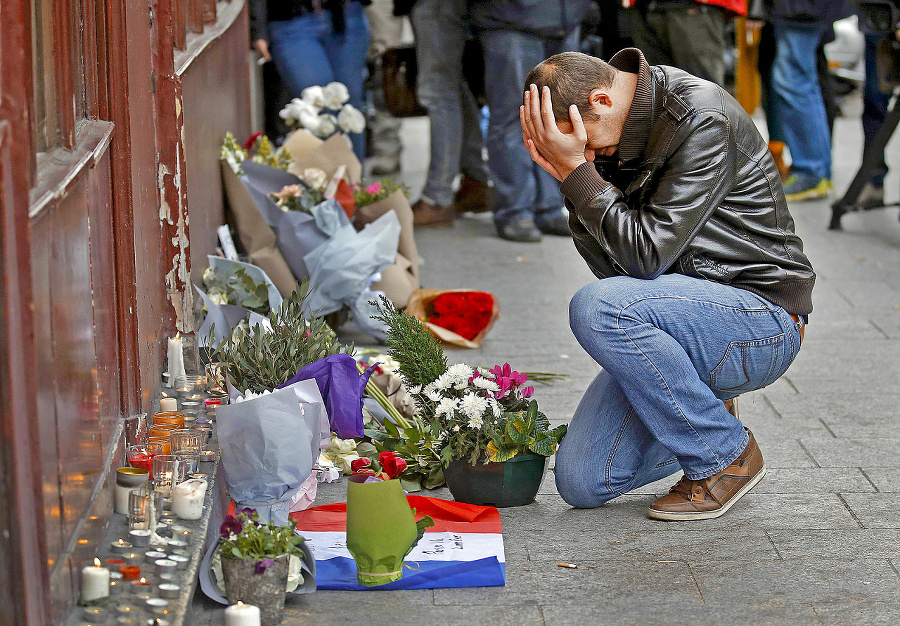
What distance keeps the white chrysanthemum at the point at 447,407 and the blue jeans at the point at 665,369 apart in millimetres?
342

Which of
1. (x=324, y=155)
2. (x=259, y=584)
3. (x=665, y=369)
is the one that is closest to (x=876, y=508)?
(x=665, y=369)

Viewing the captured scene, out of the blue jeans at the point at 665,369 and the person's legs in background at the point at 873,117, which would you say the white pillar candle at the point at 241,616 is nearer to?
the blue jeans at the point at 665,369

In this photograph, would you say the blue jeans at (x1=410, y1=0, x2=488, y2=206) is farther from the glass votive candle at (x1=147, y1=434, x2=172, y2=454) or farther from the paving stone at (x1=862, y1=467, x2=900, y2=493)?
the glass votive candle at (x1=147, y1=434, x2=172, y2=454)

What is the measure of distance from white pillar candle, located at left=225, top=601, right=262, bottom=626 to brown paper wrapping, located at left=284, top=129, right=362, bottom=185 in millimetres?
3302

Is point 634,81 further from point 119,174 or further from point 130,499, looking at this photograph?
point 130,499

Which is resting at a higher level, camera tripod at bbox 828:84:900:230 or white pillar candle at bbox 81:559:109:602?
white pillar candle at bbox 81:559:109:602

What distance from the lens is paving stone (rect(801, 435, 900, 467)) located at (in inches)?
140

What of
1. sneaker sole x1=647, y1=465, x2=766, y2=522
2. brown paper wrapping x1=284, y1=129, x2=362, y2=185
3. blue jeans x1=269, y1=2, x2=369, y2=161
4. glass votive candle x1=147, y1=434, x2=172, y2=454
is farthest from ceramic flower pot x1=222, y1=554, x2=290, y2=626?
blue jeans x1=269, y1=2, x2=369, y2=161

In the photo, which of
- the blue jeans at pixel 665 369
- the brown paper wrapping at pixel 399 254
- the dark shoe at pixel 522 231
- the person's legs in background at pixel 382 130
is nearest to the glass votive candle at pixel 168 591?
the blue jeans at pixel 665 369

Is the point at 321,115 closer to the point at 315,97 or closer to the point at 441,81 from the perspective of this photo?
the point at 315,97

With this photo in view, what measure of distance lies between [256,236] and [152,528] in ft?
8.32

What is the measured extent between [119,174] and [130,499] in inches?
34.6

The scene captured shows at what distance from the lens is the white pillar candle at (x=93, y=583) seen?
2117 mm

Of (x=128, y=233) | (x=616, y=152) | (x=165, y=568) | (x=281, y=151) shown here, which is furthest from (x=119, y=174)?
(x=281, y=151)
